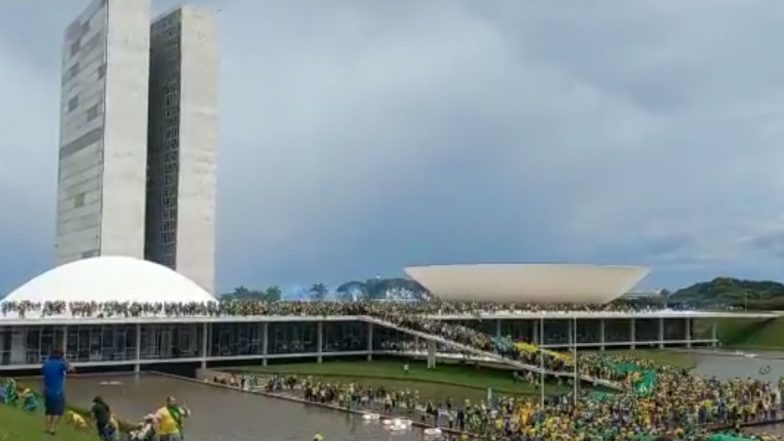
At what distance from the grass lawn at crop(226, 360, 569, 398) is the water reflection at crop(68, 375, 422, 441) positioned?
561 cm

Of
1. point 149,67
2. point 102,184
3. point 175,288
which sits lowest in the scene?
point 175,288

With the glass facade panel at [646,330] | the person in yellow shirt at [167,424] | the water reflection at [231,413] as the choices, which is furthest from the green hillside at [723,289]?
the person in yellow shirt at [167,424]

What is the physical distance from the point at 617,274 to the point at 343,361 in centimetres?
2237

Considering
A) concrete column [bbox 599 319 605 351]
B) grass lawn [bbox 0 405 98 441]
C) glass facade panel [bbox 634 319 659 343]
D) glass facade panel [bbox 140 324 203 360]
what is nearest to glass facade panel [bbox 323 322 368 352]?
glass facade panel [bbox 140 324 203 360]

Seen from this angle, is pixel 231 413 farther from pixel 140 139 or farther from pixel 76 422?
pixel 140 139

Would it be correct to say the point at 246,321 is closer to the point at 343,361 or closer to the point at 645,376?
the point at 343,361

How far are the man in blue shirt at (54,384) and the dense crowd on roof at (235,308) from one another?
27514 mm

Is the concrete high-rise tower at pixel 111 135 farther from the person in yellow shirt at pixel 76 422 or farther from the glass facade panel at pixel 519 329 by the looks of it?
the person in yellow shirt at pixel 76 422

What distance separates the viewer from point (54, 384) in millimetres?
11211

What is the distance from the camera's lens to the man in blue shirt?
1105 cm

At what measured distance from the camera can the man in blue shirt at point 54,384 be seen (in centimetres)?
1105

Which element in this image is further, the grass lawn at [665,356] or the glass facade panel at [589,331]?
the glass facade panel at [589,331]

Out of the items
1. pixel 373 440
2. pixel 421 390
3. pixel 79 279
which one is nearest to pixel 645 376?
pixel 421 390

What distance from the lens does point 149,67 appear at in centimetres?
6662
